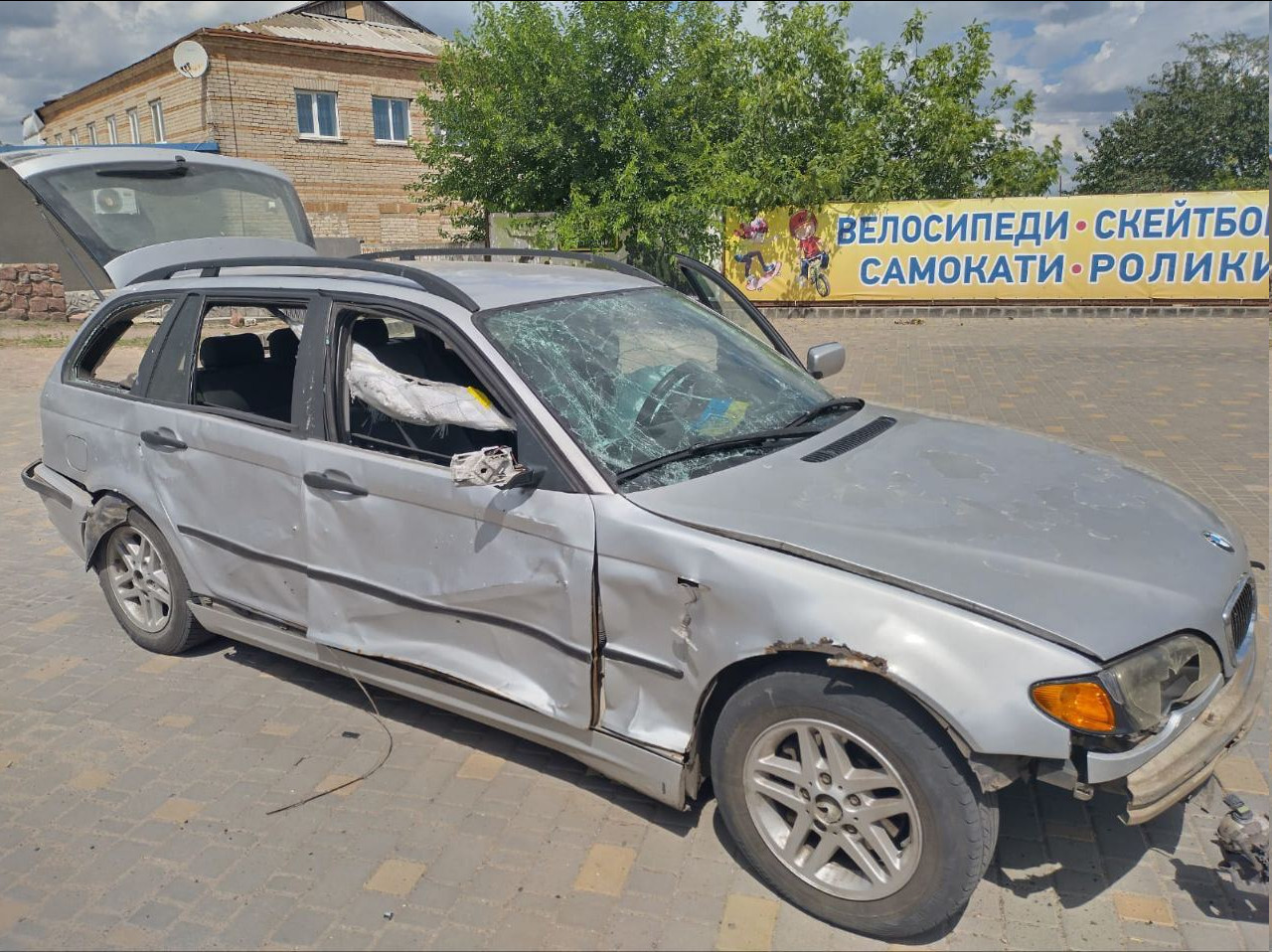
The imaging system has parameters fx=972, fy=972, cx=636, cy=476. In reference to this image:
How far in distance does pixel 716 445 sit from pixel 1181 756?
1608 mm

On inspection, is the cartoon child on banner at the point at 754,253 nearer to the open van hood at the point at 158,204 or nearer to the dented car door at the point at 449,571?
the open van hood at the point at 158,204

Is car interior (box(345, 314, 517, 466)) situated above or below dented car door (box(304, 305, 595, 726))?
above

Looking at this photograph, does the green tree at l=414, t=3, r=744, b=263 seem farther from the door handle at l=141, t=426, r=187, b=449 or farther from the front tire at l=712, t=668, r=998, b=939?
the front tire at l=712, t=668, r=998, b=939

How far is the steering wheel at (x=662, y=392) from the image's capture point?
3350 millimetres

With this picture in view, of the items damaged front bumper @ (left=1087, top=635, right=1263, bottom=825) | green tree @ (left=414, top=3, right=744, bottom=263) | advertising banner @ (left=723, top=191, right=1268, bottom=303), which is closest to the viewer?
damaged front bumper @ (left=1087, top=635, right=1263, bottom=825)

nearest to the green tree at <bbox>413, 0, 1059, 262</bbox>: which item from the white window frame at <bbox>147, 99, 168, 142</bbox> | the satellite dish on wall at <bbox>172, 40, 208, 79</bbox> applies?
the satellite dish on wall at <bbox>172, 40, 208, 79</bbox>

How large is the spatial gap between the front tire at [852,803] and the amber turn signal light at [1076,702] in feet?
0.88

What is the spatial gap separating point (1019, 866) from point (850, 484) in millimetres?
1271

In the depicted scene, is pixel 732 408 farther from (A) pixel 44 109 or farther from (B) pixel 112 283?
(A) pixel 44 109

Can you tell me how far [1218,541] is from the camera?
119 inches

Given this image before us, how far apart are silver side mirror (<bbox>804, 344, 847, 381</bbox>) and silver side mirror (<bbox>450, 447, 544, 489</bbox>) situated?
1.93 metres

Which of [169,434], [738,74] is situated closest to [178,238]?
[169,434]

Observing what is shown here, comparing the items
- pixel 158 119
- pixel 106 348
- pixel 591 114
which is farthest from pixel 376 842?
pixel 158 119

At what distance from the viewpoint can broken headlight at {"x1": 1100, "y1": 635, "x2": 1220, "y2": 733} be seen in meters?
2.38
